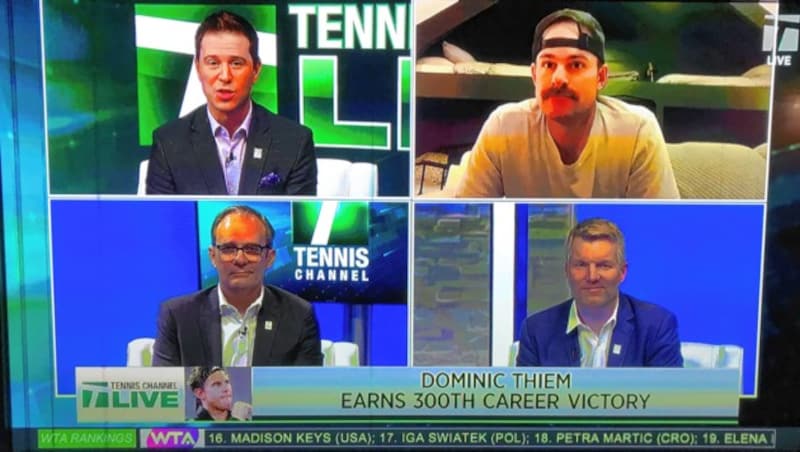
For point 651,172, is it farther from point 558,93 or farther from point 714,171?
point 558,93

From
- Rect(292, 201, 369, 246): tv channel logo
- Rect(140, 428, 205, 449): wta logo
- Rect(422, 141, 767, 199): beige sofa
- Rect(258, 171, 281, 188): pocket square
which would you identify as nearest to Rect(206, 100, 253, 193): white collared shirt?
Rect(258, 171, 281, 188): pocket square

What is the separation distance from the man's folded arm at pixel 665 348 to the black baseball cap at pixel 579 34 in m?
1.21

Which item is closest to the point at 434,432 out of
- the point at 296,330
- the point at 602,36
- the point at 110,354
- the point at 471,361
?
the point at 471,361

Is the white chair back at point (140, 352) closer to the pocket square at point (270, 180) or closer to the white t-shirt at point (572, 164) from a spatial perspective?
the pocket square at point (270, 180)

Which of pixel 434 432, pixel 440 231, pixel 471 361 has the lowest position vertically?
pixel 434 432

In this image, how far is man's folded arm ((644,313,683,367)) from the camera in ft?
11.3

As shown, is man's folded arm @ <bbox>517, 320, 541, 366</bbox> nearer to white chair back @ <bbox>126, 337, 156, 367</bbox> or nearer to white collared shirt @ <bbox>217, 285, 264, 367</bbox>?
white collared shirt @ <bbox>217, 285, 264, 367</bbox>

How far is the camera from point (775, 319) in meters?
3.47

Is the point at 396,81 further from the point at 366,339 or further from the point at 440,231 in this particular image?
the point at 366,339

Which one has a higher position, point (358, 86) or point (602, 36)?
point (602, 36)

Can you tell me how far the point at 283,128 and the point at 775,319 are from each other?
7.65ft

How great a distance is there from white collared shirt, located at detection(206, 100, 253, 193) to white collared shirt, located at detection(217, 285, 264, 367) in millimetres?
556

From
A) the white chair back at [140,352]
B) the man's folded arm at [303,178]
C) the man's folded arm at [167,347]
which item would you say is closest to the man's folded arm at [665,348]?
the man's folded arm at [303,178]

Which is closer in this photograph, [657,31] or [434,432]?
[657,31]
